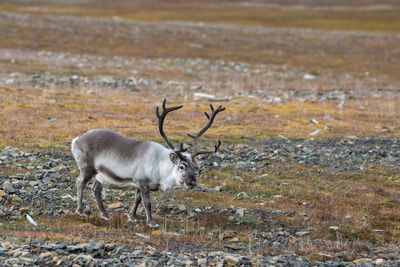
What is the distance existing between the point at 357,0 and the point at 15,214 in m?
178

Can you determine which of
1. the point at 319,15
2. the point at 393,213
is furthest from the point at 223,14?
the point at 393,213

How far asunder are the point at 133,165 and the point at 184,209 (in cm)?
199

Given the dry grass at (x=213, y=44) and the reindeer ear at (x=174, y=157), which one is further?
the dry grass at (x=213, y=44)

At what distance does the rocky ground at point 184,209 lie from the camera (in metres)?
8.84

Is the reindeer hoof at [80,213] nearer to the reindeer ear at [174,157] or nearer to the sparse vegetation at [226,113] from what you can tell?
the sparse vegetation at [226,113]

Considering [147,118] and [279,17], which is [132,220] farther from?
[279,17]

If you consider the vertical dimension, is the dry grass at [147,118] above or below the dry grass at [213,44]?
below

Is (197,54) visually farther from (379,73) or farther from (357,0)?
(357,0)

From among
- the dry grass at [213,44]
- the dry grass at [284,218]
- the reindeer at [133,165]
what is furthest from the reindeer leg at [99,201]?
the dry grass at [213,44]

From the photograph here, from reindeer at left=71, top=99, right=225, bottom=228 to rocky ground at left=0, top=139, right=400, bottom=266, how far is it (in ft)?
3.05

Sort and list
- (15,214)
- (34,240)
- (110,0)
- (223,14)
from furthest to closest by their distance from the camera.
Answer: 1. (110,0)
2. (223,14)
3. (15,214)
4. (34,240)

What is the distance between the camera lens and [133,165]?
1173cm

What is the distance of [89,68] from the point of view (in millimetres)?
40656

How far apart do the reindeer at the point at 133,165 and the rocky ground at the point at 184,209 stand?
930 mm
